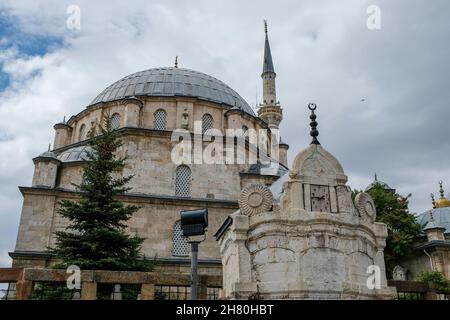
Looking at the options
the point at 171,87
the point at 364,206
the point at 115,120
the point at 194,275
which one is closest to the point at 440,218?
the point at 171,87

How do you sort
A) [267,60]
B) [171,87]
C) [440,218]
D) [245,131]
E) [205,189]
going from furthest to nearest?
[267,60] → [440,218] → [171,87] → [245,131] → [205,189]

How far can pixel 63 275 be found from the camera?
908 centimetres

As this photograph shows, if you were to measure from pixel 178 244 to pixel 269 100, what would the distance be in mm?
21561

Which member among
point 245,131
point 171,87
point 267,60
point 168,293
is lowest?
point 168,293

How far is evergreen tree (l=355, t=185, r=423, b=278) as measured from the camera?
2227cm

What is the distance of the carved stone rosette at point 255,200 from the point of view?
936 centimetres

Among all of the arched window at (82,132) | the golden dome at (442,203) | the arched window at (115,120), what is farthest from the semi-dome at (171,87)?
the golden dome at (442,203)

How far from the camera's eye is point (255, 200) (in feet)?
31.1

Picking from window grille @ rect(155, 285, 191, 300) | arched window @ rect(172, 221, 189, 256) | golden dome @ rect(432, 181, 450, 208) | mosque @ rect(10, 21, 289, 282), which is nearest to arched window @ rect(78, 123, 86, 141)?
mosque @ rect(10, 21, 289, 282)

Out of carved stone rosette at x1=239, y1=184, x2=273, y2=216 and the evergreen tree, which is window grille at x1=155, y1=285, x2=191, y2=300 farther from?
A: the evergreen tree

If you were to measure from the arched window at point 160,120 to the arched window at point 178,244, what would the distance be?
6123mm

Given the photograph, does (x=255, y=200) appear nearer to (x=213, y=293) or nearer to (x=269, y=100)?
(x=213, y=293)
